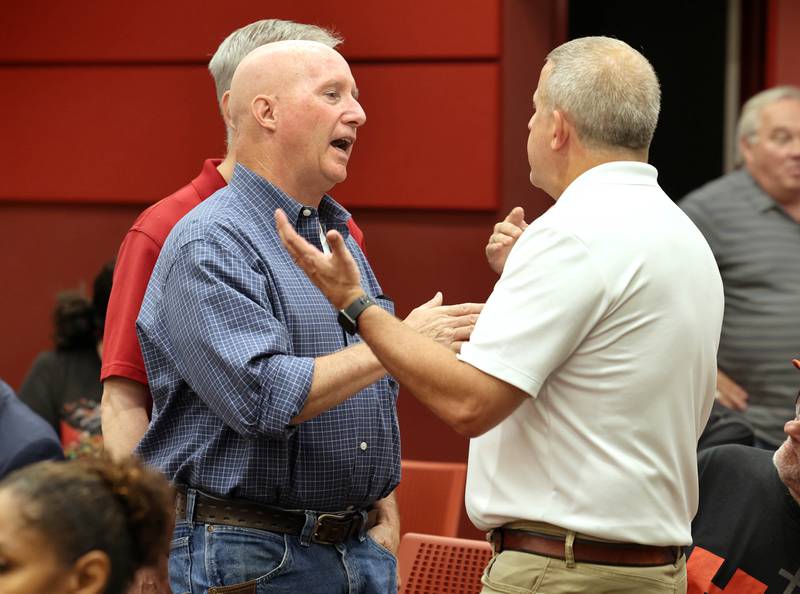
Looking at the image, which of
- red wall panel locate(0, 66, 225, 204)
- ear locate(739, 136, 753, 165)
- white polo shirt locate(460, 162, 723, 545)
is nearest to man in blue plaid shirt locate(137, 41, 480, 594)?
white polo shirt locate(460, 162, 723, 545)

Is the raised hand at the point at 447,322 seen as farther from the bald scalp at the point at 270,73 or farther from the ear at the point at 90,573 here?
the ear at the point at 90,573

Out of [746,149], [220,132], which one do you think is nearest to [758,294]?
[746,149]

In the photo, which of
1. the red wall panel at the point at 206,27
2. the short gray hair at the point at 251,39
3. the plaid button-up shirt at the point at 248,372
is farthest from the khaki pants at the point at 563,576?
the red wall panel at the point at 206,27

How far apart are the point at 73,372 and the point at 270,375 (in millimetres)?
2100

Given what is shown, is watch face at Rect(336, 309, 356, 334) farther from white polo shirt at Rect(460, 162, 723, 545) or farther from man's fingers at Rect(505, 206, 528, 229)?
man's fingers at Rect(505, 206, 528, 229)

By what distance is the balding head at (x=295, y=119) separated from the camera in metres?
2.24

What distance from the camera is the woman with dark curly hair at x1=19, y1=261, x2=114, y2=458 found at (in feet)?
12.4

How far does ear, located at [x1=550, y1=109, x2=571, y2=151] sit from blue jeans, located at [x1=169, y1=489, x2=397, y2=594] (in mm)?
766

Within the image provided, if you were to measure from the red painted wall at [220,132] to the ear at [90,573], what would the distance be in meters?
2.70

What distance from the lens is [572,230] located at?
1884mm

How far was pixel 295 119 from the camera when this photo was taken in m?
2.23

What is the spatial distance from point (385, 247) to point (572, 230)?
98.8 inches

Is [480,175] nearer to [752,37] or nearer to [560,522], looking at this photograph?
[752,37]

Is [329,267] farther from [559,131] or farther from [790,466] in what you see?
[790,466]
